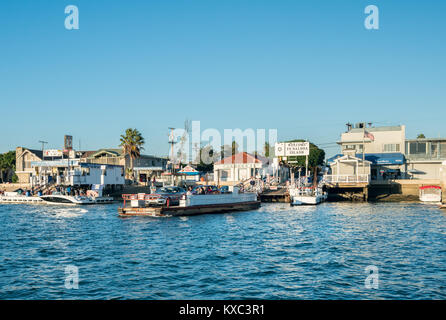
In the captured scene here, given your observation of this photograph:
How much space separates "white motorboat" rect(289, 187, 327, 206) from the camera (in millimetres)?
58531

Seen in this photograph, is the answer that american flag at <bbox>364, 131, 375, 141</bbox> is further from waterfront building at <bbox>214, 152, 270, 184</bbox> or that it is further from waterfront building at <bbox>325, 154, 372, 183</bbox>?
waterfront building at <bbox>214, 152, 270, 184</bbox>

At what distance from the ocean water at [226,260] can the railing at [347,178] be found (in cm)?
3073

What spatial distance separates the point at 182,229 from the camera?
32969mm

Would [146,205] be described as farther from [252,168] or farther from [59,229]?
[252,168]

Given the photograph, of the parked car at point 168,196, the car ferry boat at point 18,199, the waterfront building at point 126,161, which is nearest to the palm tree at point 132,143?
the waterfront building at point 126,161

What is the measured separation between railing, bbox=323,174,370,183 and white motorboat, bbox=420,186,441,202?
837 cm

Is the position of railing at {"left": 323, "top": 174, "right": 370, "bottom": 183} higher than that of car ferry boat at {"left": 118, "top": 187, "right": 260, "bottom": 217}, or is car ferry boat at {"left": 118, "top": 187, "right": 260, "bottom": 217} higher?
railing at {"left": 323, "top": 174, "right": 370, "bottom": 183}

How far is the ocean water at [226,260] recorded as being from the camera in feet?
50.5

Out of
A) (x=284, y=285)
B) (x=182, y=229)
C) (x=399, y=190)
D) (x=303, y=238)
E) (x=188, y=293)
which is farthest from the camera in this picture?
(x=399, y=190)

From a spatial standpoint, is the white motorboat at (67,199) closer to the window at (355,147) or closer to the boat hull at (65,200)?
the boat hull at (65,200)

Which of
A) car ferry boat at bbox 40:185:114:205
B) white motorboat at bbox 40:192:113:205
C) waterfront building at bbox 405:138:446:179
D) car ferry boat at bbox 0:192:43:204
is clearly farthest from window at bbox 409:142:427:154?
car ferry boat at bbox 0:192:43:204
